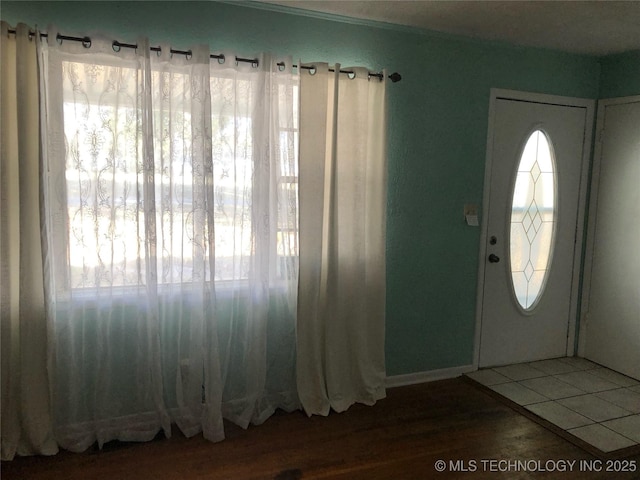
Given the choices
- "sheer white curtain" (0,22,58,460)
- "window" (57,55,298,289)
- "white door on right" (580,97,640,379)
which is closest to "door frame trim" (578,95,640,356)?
"white door on right" (580,97,640,379)

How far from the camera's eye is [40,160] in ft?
7.26

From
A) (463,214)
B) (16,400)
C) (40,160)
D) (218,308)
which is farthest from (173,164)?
(463,214)

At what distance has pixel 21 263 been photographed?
2.22 metres

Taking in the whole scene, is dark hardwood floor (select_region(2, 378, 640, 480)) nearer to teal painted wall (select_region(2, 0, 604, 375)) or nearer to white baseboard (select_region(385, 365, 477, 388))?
white baseboard (select_region(385, 365, 477, 388))

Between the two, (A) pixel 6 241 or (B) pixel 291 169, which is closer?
(A) pixel 6 241

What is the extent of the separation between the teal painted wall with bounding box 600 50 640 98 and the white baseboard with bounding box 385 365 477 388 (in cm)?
232

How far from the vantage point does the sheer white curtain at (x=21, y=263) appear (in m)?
2.16

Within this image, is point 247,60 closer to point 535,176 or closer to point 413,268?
point 413,268

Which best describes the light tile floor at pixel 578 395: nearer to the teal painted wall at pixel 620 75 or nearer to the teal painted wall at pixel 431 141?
the teal painted wall at pixel 431 141

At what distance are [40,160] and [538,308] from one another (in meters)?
3.48

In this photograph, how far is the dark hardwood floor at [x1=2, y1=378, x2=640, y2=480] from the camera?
228 centimetres

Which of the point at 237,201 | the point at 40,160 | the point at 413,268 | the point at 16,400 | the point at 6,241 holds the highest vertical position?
the point at 40,160

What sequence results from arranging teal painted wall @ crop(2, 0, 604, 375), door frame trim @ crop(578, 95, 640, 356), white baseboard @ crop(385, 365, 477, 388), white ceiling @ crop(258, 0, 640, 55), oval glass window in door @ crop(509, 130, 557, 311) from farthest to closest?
door frame trim @ crop(578, 95, 640, 356), oval glass window in door @ crop(509, 130, 557, 311), white baseboard @ crop(385, 365, 477, 388), teal painted wall @ crop(2, 0, 604, 375), white ceiling @ crop(258, 0, 640, 55)

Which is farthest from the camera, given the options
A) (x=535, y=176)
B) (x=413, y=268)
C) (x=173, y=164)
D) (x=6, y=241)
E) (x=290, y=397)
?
(x=535, y=176)
